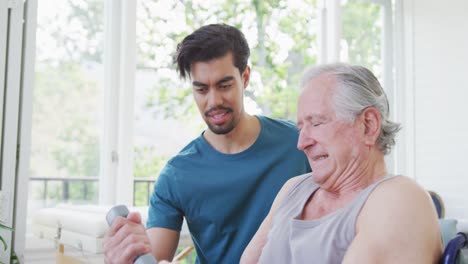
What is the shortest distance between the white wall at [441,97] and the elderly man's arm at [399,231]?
2846 mm

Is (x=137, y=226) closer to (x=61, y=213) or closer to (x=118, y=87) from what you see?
(x=61, y=213)

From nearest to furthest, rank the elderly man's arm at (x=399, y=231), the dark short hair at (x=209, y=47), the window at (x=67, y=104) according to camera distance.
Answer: the elderly man's arm at (x=399, y=231) → the dark short hair at (x=209, y=47) → the window at (x=67, y=104)

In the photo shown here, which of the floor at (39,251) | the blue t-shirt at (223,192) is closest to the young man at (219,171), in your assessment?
the blue t-shirt at (223,192)

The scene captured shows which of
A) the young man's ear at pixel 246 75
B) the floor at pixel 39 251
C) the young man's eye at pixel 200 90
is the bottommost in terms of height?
the floor at pixel 39 251

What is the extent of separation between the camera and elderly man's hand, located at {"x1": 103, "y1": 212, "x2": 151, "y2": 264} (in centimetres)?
114

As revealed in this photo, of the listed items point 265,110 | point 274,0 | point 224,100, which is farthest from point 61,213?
point 274,0

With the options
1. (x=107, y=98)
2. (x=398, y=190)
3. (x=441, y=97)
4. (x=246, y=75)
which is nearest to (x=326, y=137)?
(x=398, y=190)

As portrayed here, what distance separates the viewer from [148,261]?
3.46 feet

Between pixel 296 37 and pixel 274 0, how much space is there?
349 millimetres

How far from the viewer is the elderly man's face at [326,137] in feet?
4.36

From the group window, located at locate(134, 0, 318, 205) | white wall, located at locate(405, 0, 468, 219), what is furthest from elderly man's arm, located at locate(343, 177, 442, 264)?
white wall, located at locate(405, 0, 468, 219)

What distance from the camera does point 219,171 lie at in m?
1.81

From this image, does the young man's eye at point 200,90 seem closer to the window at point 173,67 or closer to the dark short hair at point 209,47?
the dark short hair at point 209,47

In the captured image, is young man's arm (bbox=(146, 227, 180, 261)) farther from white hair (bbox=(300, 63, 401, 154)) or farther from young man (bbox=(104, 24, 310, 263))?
white hair (bbox=(300, 63, 401, 154))
